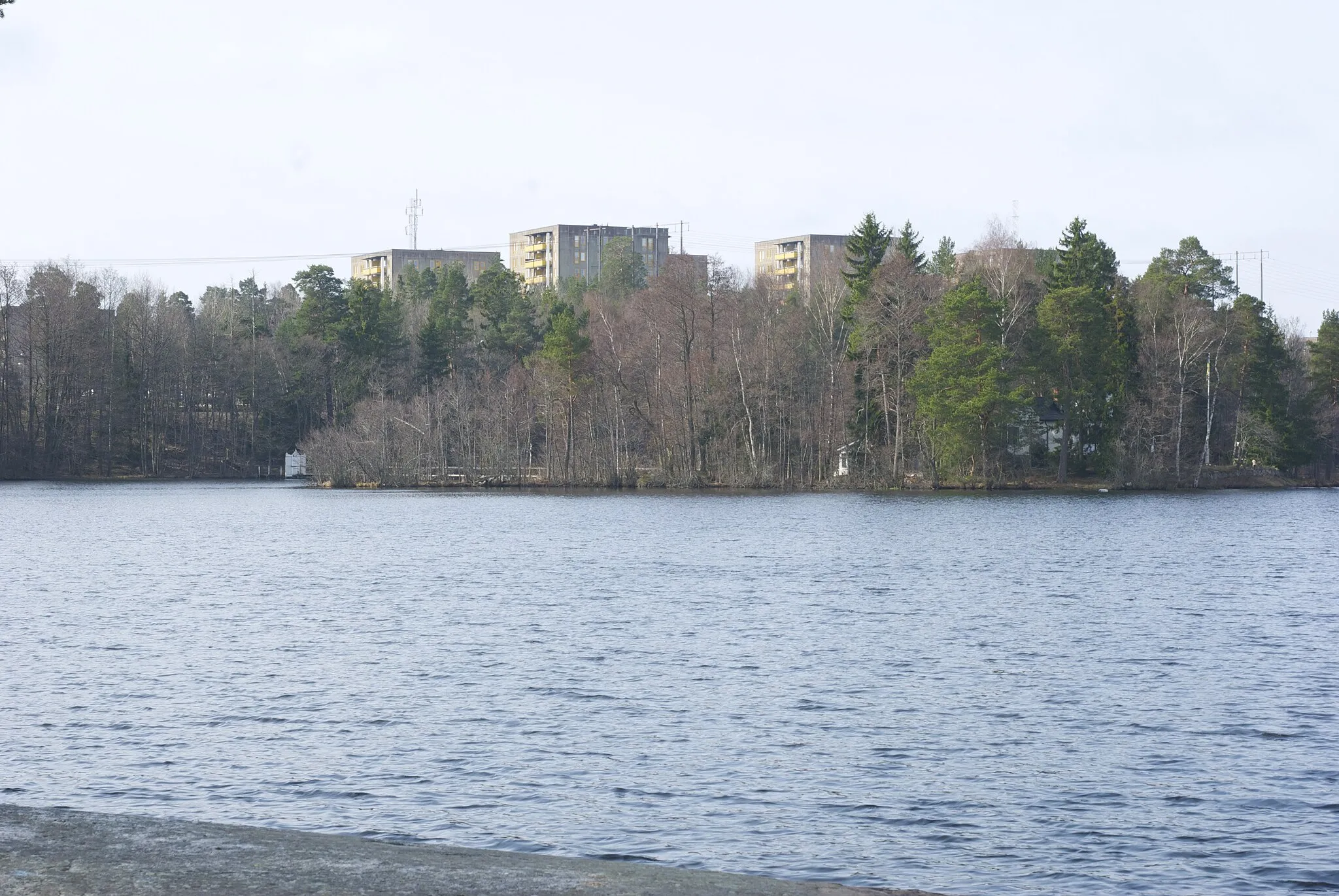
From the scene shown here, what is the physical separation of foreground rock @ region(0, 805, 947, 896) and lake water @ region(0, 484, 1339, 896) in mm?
4325

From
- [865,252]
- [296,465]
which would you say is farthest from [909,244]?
[296,465]

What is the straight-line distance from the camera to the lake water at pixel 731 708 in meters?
14.2

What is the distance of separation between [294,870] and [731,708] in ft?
40.7

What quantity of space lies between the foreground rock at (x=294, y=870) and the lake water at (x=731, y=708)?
432 cm

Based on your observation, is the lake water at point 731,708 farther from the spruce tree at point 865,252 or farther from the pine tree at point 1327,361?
the pine tree at point 1327,361

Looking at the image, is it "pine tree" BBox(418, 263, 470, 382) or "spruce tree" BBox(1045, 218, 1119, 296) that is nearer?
"spruce tree" BBox(1045, 218, 1119, 296)

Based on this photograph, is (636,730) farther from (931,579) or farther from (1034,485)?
(1034,485)

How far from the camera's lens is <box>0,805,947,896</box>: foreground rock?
27.4ft

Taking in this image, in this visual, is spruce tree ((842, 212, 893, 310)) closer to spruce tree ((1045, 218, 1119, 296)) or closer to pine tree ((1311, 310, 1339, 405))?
spruce tree ((1045, 218, 1119, 296))

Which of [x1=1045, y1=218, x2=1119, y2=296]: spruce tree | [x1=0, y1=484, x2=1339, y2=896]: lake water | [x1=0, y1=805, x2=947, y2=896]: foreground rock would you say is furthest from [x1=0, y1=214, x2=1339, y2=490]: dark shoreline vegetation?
[x1=0, y1=805, x2=947, y2=896]: foreground rock

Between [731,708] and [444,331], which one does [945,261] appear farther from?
[731,708]

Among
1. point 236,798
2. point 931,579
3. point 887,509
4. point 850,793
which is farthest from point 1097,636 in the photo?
point 887,509

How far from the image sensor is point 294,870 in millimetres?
8758

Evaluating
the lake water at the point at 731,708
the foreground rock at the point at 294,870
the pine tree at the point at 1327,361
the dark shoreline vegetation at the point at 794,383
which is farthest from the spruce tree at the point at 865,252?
the foreground rock at the point at 294,870
